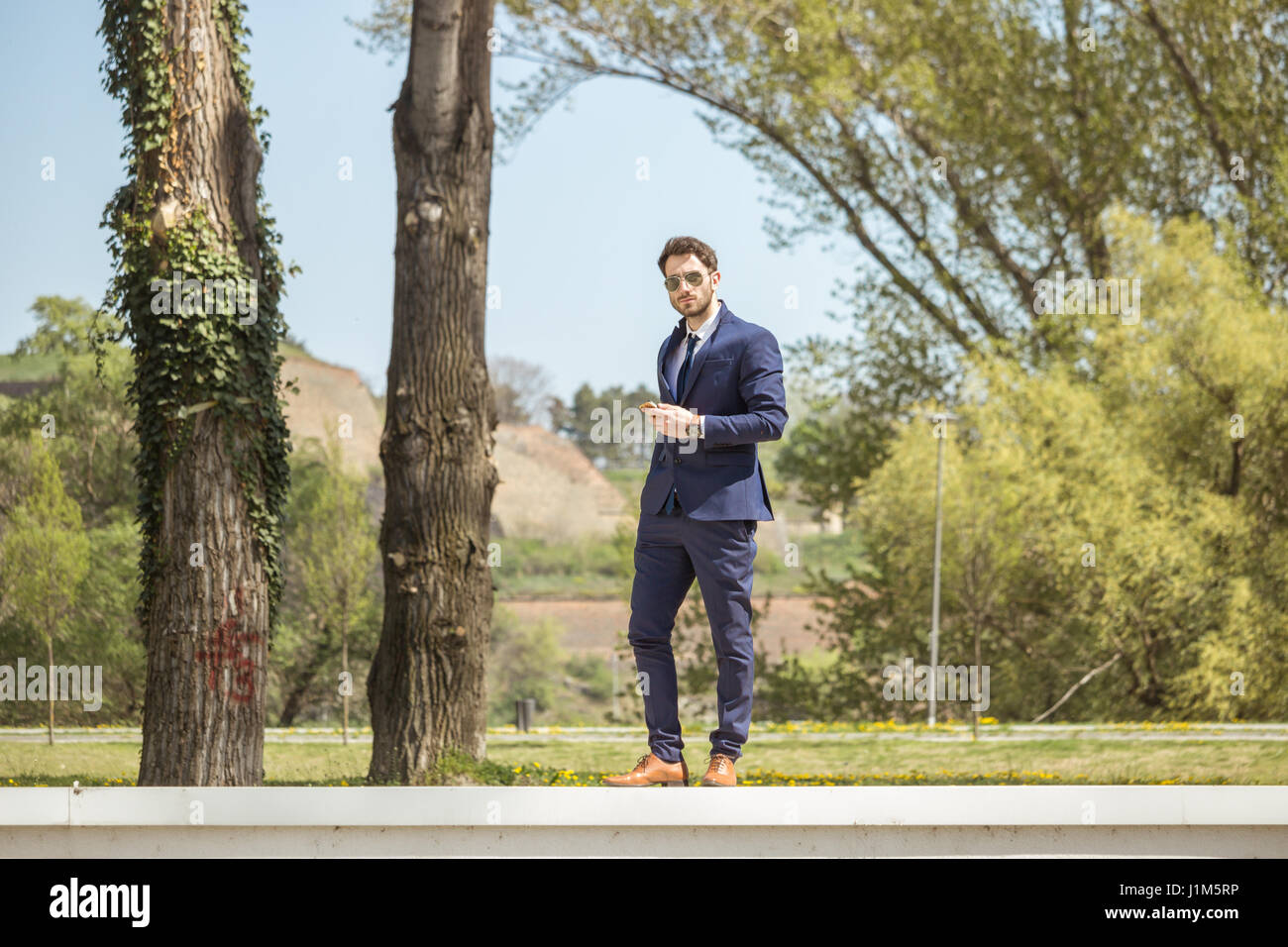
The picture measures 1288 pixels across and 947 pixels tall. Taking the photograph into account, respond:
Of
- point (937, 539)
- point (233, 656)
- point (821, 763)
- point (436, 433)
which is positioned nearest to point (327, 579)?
point (937, 539)

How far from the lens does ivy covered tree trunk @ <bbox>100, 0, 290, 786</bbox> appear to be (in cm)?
609

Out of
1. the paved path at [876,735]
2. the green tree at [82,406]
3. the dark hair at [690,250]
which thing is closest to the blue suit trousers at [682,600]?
the dark hair at [690,250]

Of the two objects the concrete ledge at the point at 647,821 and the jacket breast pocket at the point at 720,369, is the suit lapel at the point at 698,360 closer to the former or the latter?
the jacket breast pocket at the point at 720,369

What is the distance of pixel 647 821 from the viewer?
3.61m

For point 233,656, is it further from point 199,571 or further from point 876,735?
point 876,735

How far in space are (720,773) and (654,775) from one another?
0.76 ft

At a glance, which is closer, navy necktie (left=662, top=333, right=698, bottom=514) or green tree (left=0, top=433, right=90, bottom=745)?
navy necktie (left=662, top=333, right=698, bottom=514)

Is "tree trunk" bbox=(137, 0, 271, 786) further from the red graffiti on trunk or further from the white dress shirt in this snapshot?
the white dress shirt

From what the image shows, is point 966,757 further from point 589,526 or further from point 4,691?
point 589,526

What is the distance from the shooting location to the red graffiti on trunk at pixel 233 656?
6.09 meters

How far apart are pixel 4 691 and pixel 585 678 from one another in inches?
906

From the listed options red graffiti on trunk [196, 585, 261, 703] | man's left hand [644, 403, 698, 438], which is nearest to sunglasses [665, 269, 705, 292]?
man's left hand [644, 403, 698, 438]
